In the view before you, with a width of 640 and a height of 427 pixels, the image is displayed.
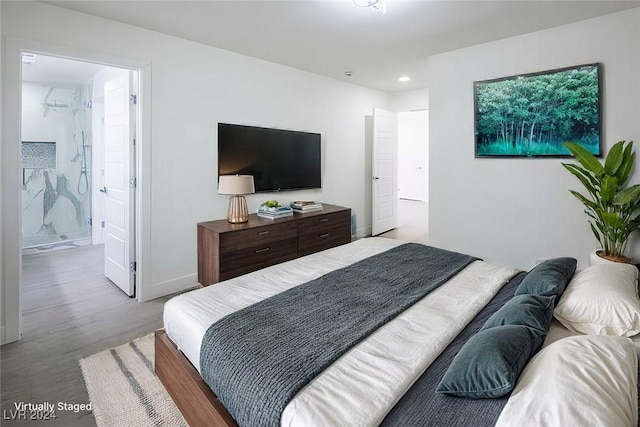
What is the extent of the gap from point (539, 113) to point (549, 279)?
2395 millimetres

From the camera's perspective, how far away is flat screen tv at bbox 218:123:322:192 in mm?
3881

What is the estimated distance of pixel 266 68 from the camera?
168 inches

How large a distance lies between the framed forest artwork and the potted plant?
27 centimetres

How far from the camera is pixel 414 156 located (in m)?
10.4

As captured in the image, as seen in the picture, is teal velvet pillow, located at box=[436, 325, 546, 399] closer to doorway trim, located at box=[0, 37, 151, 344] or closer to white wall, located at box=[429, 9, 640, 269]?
white wall, located at box=[429, 9, 640, 269]

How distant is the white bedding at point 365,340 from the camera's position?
1.05 metres

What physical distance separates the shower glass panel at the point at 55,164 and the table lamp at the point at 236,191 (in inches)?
135

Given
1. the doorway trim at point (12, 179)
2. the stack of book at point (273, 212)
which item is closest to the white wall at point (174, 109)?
the doorway trim at point (12, 179)

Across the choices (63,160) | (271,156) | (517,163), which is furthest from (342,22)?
(63,160)

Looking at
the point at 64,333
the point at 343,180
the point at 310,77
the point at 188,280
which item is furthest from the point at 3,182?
the point at 343,180

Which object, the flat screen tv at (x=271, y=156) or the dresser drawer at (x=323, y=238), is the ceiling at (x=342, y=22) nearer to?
the flat screen tv at (x=271, y=156)

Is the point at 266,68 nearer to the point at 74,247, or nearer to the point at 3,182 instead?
the point at 3,182

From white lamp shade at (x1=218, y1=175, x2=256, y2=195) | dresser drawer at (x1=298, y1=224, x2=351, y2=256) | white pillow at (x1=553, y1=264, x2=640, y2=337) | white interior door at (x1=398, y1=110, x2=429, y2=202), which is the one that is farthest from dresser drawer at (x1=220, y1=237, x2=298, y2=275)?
white interior door at (x1=398, y1=110, x2=429, y2=202)

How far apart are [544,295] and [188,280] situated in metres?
3.21
